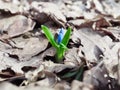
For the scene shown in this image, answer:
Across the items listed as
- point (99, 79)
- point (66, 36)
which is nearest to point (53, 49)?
point (66, 36)

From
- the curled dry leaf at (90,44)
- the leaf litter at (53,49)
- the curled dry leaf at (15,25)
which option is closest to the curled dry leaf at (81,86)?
the leaf litter at (53,49)

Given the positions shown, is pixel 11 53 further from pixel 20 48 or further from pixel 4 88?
pixel 4 88

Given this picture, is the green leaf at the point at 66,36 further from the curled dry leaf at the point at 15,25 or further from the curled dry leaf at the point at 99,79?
the curled dry leaf at the point at 15,25

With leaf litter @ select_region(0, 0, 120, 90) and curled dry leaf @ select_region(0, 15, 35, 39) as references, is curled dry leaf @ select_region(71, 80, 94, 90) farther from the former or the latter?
curled dry leaf @ select_region(0, 15, 35, 39)

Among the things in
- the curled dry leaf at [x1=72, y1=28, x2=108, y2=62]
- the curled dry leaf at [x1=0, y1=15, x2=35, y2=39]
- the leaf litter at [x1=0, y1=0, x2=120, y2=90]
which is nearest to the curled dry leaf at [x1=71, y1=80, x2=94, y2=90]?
the leaf litter at [x1=0, y1=0, x2=120, y2=90]

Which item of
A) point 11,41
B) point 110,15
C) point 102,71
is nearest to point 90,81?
point 102,71

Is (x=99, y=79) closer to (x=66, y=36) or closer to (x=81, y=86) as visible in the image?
(x=81, y=86)

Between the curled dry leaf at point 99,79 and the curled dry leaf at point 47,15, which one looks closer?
the curled dry leaf at point 99,79
